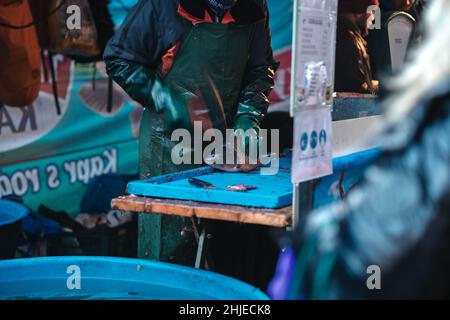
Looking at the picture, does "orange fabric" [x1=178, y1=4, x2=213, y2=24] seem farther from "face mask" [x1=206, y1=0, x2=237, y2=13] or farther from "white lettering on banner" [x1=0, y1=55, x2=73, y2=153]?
"white lettering on banner" [x1=0, y1=55, x2=73, y2=153]

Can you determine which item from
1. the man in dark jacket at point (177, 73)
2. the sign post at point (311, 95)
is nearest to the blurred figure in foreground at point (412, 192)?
the sign post at point (311, 95)

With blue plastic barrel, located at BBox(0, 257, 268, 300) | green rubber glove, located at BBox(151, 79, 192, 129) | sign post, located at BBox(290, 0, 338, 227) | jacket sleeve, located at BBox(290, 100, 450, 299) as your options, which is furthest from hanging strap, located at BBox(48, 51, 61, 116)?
jacket sleeve, located at BBox(290, 100, 450, 299)

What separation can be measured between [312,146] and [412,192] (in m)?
1.11

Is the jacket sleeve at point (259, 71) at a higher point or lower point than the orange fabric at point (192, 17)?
lower

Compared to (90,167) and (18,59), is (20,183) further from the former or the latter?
(18,59)

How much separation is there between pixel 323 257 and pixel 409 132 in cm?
32

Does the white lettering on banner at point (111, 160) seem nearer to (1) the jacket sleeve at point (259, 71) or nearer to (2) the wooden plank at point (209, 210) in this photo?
(1) the jacket sleeve at point (259, 71)

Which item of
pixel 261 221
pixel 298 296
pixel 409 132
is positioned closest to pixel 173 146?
pixel 261 221

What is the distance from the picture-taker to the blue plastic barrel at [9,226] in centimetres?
359

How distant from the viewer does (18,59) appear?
4.57 meters

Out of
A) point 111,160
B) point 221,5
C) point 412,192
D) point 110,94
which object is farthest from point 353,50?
point 412,192

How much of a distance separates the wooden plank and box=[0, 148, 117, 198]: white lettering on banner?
6.32 feet

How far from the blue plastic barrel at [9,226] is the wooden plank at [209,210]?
104 centimetres

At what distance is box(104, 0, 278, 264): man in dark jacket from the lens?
3.77 meters
